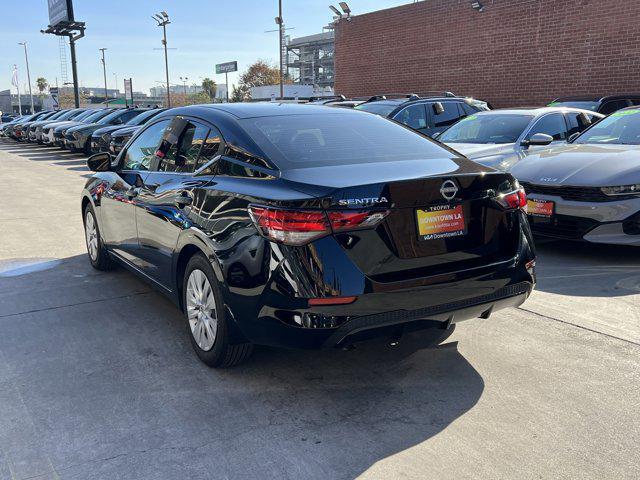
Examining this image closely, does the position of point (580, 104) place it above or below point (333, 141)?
above

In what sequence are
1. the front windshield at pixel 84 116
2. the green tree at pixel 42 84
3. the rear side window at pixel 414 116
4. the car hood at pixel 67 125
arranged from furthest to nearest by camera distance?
the green tree at pixel 42 84 < the front windshield at pixel 84 116 < the car hood at pixel 67 125 < the rear side window at pixel 414 116

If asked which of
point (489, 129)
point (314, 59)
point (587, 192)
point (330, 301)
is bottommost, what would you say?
point (330, 301)

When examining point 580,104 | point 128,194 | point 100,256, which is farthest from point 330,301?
point 580,104

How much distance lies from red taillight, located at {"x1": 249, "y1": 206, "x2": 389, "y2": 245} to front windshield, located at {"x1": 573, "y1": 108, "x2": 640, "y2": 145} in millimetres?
5372

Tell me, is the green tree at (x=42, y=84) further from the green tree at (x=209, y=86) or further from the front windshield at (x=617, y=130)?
the front windshield at (x=617, y=130)

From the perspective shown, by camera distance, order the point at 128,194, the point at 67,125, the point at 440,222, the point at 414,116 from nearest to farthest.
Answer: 1. the point at 440,222
2. the point at 128,194
3. the point at 414,116
4. the point at 67,125

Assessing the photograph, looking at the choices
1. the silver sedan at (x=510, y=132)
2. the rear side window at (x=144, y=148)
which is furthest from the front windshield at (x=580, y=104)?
the rear side window at (x=144, y=148)

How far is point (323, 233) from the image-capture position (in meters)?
2.93

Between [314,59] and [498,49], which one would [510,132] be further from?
[314,59]

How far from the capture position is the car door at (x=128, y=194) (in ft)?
15.5

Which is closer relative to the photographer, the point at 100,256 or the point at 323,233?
the point at 323,233

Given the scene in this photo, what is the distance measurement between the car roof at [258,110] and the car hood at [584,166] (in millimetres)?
2835

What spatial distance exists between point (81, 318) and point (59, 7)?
34375 mm

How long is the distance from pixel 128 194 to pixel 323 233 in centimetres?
253
